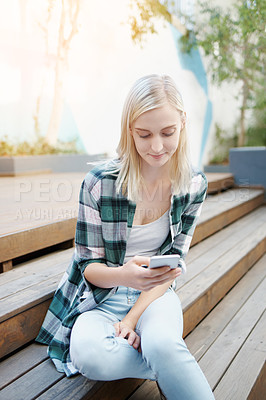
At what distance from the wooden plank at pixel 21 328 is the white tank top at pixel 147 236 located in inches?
15.1

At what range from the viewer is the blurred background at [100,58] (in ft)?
16.8

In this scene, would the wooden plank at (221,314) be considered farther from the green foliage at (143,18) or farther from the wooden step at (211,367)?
the green foliage at (143,18)

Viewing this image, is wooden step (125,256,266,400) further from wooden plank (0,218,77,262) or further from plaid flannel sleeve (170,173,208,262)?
wooden plank (0,218,77,262)

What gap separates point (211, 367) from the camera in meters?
1.50

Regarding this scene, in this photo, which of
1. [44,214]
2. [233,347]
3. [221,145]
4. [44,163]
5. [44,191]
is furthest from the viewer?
[221,145]

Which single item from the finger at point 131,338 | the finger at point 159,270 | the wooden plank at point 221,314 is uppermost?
the finger at point 159,270

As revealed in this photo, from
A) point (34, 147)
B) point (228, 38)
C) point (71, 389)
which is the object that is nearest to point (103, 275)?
point (71, 389)

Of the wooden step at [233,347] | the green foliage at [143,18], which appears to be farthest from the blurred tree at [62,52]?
the wooden step at [233,347]

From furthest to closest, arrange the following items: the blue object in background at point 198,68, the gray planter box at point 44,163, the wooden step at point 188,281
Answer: the blue object in background at point 198,68
the gray planter box at point 44,163
the wooden step at point 188,281

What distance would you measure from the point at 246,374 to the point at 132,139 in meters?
0.96

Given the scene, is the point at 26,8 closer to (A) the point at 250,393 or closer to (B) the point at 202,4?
(B) the point at 202,4

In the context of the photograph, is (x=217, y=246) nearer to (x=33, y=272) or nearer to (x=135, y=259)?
(x=33, y=272)

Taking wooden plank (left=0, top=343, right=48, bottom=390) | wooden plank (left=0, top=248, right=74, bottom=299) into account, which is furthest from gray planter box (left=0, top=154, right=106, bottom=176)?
wooden plank (left=0, top=343, right=48, bottom=390)

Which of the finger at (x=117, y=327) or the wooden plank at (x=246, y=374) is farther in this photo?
the wooden plank at (x=246, y=374)
